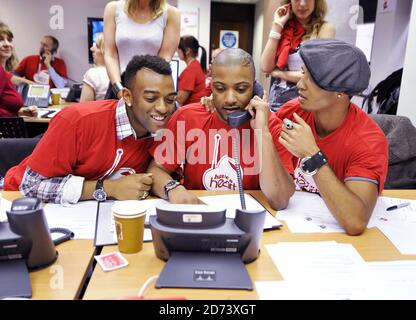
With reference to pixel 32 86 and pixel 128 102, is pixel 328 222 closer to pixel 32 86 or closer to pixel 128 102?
pixel 128 102

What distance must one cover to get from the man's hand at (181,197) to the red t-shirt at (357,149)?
1.46ft

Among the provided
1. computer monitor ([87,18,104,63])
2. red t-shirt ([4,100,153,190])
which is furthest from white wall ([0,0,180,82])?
red t-shirt ([4,100,153,190])

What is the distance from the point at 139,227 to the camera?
3.39 feet

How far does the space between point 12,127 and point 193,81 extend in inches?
66.2

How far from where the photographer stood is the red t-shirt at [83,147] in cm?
137

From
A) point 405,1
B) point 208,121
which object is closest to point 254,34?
point 405,1

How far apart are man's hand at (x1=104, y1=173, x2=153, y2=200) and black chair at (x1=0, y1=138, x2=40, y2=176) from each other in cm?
60

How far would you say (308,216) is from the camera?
134 cm

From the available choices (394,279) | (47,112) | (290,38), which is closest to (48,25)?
(47,112)

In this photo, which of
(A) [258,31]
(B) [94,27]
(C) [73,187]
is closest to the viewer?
(C) [73,187]

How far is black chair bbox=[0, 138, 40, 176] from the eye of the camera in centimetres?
175

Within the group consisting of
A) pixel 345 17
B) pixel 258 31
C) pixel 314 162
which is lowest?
pixel 314 162

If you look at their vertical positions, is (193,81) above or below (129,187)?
above

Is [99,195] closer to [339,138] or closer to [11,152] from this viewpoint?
[11,152]
